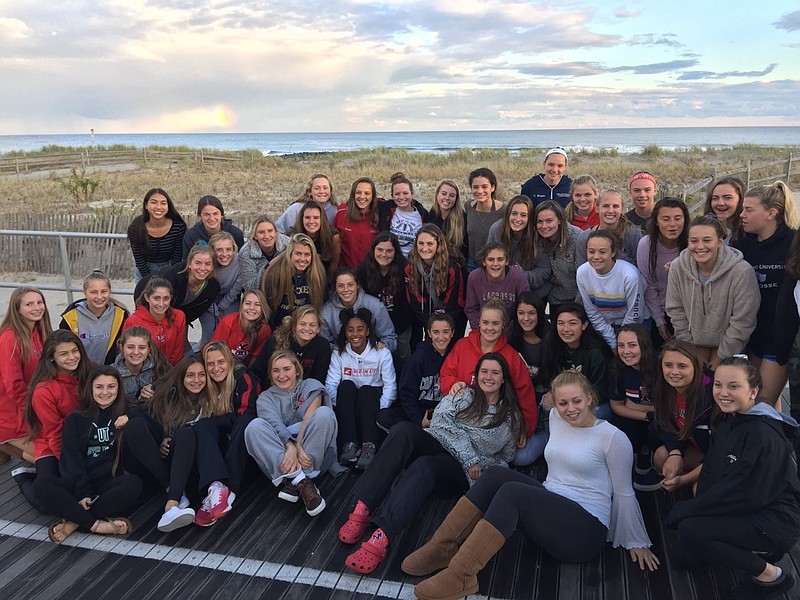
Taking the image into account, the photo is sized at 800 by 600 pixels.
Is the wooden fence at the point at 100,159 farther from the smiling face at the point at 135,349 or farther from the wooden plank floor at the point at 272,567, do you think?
the wooden plank floor at the point at 272,567

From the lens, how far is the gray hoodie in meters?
3.70

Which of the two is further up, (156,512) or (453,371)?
(453,371)

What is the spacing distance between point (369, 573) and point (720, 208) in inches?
129

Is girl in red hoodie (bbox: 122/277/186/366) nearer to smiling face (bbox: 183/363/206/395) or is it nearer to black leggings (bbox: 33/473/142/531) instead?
smiling face (bbox: 183/363/206/395)

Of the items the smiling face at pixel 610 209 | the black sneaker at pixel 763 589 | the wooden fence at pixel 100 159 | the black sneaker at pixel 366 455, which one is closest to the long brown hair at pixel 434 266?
the smiling face at pixel 610 209

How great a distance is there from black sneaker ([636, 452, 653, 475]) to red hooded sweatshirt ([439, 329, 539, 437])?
659 millimetres

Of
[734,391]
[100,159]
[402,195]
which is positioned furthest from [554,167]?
[100,159]

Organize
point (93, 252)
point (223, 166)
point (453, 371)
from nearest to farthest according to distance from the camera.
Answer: point (453, 371) < point (93, 252) < point (223, 166)

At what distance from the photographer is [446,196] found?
5219 millimetres

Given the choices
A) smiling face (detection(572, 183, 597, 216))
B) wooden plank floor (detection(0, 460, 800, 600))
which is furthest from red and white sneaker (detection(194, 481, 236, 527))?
smiling face (detection(572, 183, 597, 216))

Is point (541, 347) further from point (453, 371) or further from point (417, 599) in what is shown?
point (417, 599)

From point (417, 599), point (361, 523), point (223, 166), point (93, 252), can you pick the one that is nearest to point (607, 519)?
point (417, 599)

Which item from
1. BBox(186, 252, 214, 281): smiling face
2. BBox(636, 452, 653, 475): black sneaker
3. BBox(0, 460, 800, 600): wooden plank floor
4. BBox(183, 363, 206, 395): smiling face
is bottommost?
BBox(0, 460, 800, 600): wooden plank floor

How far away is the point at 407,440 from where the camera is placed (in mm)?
3521
